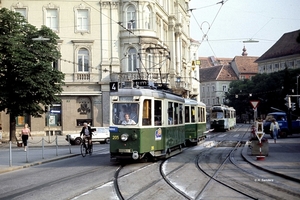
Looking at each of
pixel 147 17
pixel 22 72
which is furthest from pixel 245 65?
pixel 22 72

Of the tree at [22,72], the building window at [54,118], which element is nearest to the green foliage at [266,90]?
the building window at [54,118]

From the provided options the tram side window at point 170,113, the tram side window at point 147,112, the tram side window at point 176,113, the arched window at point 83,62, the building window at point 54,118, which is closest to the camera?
the tram side window at point 147,112

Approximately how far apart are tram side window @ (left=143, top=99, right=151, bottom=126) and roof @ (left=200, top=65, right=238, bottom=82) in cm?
10361

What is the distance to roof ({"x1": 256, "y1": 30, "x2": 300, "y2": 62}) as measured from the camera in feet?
308

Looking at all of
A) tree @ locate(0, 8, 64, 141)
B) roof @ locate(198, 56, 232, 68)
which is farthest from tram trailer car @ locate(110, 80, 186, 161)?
roof @ locate(198, 56, 232, 68)

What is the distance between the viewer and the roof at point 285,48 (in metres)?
93.9

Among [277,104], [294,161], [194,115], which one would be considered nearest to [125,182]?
[294,161]

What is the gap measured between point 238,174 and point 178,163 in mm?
4101

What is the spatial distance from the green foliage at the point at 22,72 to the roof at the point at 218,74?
85.1 metres

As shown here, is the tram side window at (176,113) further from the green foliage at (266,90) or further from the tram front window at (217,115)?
the green foliage at (266,90)

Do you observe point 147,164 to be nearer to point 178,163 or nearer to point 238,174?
point 178,163

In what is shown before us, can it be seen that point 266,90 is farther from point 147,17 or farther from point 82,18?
point 82,18

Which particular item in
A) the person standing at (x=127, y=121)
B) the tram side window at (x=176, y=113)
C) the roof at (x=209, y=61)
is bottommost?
the person standing at (x=127, y=121)

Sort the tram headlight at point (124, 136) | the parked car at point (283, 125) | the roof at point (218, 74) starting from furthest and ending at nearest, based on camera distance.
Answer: the roof at point (218, 74), the parked car at point (283, 125), the tram headlight at point (124, 136)
